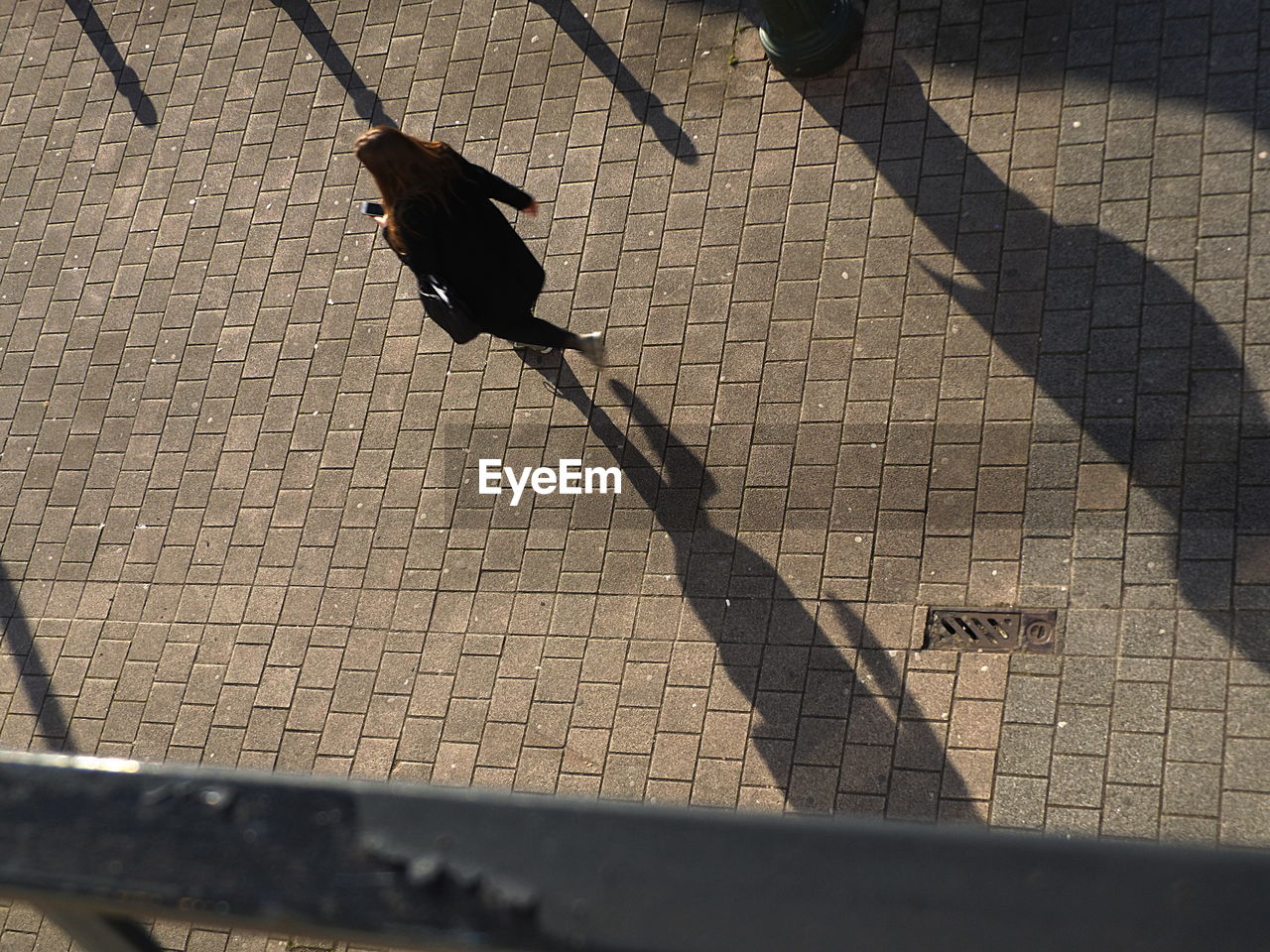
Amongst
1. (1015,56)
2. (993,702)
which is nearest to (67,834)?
(993,702)

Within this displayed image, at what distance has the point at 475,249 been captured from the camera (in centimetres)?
582

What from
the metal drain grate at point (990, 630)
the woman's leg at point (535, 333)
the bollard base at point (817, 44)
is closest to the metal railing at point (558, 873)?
the metal drain grate at point (990, 630)

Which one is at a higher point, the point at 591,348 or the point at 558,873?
the point at 558,873

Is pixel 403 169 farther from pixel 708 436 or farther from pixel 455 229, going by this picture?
pixel 708 436

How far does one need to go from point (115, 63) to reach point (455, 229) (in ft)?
16.5

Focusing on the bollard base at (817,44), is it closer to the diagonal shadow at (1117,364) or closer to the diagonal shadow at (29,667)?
the diagonal shadow at (1117,364)

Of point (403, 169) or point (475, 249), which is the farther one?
point (475, 249)

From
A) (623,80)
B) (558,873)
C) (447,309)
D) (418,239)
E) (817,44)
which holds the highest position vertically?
(558,873)

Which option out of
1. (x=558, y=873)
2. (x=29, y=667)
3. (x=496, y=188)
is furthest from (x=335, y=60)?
(x=558, y=873)

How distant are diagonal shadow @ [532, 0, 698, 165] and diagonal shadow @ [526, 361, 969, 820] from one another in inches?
74.5

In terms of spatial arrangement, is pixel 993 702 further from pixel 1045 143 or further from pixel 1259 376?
pixel 1045 143

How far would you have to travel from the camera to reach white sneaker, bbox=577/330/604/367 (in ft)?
20.7

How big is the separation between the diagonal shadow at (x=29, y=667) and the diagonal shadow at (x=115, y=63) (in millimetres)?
3502

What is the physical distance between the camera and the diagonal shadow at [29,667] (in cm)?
646
